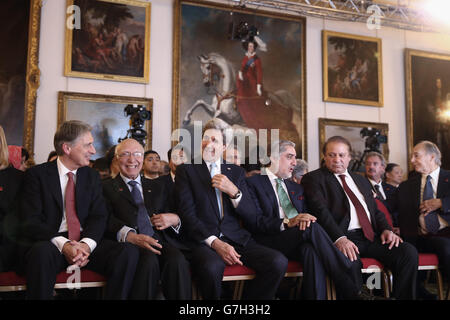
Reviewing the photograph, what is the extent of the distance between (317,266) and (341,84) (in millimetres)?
5421

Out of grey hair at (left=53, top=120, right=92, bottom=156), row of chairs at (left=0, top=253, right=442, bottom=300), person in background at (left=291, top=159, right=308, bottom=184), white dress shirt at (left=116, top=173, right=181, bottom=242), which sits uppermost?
grey hair at (left=53, top=120, right=92, bottom=156)

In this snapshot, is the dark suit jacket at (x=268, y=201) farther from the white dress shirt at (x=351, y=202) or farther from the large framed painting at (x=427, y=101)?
the large framed painting at (x=427, y=101)

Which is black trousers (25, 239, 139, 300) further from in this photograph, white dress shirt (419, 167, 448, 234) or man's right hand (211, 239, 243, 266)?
white dress shirt (419, 167, 448, 234)

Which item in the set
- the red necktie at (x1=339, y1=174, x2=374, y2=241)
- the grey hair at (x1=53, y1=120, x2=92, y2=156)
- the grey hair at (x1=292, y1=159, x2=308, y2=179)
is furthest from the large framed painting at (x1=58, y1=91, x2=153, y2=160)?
the red necktie at (x1=339, y1=174, x2=374, y2=241)

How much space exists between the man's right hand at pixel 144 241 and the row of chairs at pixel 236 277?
1.19 ft

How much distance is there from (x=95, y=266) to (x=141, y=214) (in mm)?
549

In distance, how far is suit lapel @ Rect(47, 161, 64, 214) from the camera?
3266 millimetres

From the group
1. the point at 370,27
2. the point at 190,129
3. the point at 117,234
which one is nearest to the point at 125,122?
the point at 190,129

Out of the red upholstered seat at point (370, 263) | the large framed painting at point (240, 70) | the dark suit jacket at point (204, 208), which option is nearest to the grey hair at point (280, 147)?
the dark suit jacket at point (204, 208)

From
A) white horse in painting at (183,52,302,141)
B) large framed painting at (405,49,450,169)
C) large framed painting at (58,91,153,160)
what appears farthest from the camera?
large framed painting at (405,49,450,169)

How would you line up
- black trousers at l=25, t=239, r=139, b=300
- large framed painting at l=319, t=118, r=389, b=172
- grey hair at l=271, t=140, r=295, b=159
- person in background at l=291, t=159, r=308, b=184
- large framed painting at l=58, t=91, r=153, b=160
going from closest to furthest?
black trousers at l=25, t=239, r=139, b=300, grey hair at l=271, t=140, r=295, b=159, person in background at l=291, t=159, r=308, b=184, large framed painting at l=58, t=91, r=153, b=160, large framed painting at l=319, t=118, r=389, b=172

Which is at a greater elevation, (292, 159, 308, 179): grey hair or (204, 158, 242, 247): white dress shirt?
(292, 159, 308, 179): grey hair

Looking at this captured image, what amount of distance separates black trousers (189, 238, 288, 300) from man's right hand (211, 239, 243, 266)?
0.17 feet

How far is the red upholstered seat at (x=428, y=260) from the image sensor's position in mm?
4008
